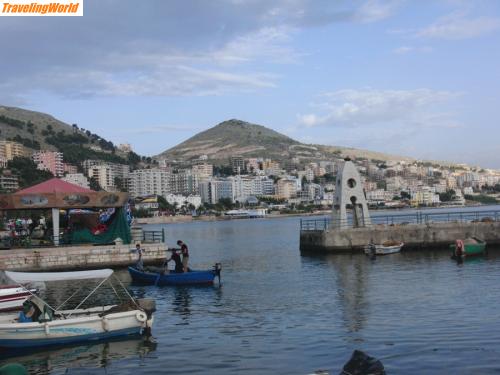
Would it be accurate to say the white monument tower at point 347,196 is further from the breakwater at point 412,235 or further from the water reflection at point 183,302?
the water reflection at point 183,302

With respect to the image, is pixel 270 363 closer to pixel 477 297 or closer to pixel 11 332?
pixel 11 332

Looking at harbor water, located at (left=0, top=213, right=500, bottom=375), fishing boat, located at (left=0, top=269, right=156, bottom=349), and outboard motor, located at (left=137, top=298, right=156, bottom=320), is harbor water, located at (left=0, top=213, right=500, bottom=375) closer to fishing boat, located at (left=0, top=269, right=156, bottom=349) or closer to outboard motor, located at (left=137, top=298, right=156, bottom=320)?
fishing boat, located at (left=0, top=269, right=156, bottom=349)

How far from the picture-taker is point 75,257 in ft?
135

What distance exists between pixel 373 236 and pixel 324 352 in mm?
32595

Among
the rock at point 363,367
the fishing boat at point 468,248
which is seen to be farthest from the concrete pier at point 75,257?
the rock at point 363,367

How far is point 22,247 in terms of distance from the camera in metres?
43.2

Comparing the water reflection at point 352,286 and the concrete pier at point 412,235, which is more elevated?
the concrete pier at point 412,235

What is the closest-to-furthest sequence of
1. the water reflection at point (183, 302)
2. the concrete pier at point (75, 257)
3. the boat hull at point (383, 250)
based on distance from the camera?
the water reflection at point (183, 302) → the concrete pier at point (75, 257) → the boat hull at point (383, 250)

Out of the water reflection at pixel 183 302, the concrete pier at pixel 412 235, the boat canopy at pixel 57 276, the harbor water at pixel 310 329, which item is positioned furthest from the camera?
the concrete pier at pixel 412 235

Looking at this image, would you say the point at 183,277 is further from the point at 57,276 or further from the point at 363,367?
the point at 363,367

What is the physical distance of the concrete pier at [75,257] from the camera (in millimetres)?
40125

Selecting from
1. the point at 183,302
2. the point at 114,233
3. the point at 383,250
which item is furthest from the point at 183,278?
the point at 383,250

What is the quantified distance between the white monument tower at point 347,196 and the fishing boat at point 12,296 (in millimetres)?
30140

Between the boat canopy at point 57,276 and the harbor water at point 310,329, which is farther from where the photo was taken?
the boat canopy at point 57,276
